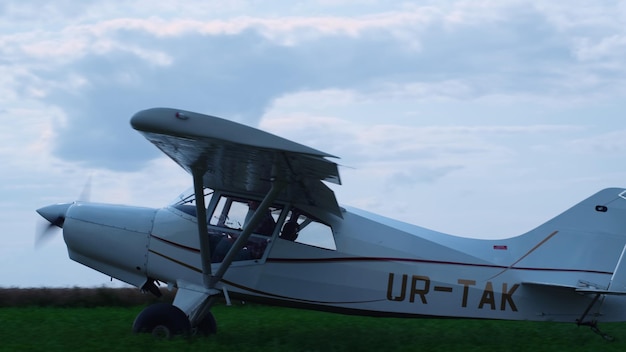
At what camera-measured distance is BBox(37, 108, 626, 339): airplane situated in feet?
34.8

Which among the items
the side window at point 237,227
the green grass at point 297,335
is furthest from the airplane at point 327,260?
the green grass at point 297,335

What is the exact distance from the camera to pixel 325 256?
35.0 ft

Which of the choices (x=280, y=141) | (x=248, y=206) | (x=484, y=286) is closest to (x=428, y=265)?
(x=484, y=286)

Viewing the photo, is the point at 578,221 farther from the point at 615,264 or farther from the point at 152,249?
the point at 152,249

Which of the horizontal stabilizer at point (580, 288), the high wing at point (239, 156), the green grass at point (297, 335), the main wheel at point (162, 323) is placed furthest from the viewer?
the horizontal stabilizer at point (580, 288)

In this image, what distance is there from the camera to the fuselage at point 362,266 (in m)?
10.6

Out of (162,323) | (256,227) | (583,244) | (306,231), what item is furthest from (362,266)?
(583,244)

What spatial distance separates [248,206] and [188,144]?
6.56ft

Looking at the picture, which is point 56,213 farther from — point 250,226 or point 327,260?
point 327,260

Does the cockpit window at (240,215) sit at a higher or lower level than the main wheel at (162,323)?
higher

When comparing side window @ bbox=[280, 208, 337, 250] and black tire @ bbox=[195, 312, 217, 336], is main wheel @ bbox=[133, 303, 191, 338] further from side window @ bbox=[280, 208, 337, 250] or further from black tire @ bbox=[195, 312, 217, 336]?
side window @ bbox=[280, 208, 337, 250]

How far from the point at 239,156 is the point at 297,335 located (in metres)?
3.23

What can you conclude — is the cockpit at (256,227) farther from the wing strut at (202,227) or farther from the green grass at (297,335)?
the green grass at (297,335)

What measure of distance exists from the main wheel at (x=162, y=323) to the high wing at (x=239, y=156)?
5.73 feet
